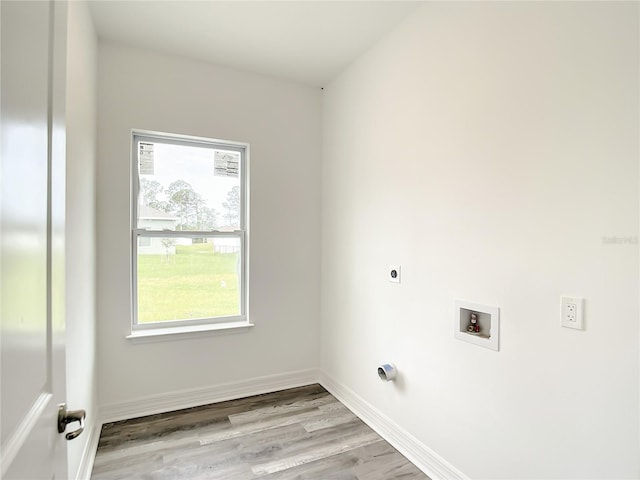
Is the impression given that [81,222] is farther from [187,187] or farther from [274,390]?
[274,390]

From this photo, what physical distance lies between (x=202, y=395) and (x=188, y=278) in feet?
3.11

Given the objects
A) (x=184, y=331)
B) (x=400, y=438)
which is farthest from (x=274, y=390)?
(x=400, y=438)

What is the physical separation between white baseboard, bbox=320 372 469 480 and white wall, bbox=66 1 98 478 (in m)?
1.76

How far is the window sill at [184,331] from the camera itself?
2.54 m

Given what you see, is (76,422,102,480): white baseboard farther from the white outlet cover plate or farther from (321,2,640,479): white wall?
the white outlet cover plate

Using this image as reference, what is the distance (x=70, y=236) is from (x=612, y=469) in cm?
236

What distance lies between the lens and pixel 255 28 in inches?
89.4

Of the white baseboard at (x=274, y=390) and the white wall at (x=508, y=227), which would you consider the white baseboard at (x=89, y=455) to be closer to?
the white baseboard at (x=274, y=390)

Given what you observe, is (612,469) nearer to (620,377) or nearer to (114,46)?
(620,377)

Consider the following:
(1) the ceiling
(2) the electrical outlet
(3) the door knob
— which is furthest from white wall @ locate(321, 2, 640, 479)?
(3) the door knob

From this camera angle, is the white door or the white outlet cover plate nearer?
the white door

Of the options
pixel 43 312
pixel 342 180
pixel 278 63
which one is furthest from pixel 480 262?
pixel 278 63

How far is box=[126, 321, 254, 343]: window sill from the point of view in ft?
8.32

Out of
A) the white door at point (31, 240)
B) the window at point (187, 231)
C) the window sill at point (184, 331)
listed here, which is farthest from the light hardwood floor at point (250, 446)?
the white door at point (31, 240)
